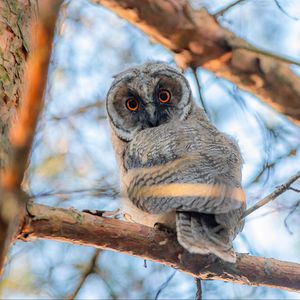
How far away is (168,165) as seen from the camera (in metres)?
2.99

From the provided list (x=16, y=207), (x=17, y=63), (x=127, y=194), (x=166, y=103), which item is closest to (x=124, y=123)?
(x=166, y=103)

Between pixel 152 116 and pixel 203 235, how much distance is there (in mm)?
1437

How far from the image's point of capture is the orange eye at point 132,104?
4086 mm

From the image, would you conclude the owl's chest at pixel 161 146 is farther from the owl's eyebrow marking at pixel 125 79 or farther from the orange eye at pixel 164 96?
the owl's eyebrow marking at pixel 125 79

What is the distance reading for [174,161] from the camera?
9.86 ft

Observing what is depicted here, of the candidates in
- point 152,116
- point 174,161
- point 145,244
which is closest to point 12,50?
point 145,244

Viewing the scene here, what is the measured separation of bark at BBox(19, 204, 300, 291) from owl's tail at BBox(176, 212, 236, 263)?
100 mm

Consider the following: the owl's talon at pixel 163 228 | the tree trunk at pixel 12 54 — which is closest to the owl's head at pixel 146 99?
the owl's talon at pixel 163 228

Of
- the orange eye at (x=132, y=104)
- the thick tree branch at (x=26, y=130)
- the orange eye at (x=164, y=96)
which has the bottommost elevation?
the orange eye at (x=132, y=104)

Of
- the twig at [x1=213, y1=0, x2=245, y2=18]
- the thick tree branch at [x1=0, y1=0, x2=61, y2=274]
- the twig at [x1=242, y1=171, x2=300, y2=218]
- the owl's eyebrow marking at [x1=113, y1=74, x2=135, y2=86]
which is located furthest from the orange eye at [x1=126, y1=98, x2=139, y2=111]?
the thick tree branch at [x1=0, y1=0, x2=61, y2=274]

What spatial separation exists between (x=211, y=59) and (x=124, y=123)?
0.79 metres

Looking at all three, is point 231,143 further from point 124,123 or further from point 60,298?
point 60,298

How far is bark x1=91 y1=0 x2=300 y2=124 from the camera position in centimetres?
357

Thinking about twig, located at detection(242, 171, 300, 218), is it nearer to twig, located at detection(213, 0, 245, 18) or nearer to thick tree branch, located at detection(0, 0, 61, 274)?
thick tree branch, located at detection(0, 0, 61, 274)
